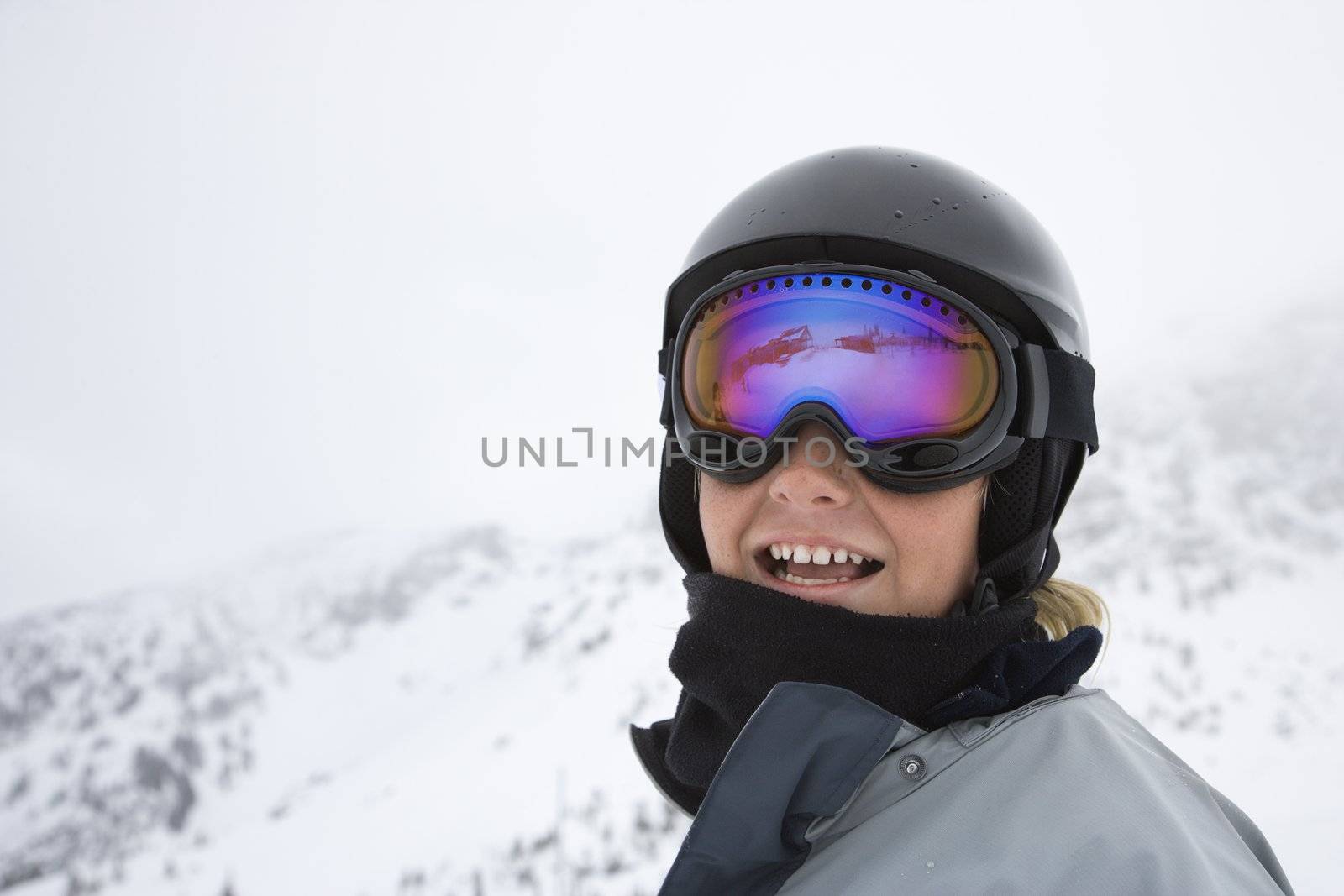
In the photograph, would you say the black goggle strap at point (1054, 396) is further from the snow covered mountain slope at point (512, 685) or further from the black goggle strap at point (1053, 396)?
the snow covered mountain slope at point (512, 685)

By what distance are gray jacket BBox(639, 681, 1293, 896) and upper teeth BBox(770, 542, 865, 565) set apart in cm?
35

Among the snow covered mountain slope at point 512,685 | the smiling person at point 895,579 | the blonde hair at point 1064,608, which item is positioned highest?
the smiling person at point 895,579

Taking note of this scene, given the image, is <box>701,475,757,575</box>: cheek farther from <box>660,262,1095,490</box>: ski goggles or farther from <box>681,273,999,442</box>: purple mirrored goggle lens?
<box>681,273,999,442</box>: purple mirrored goggle lens

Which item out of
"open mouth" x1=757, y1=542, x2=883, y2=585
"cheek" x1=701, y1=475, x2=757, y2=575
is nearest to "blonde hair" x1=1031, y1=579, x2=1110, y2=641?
"open mouth" x1=757, y1=542, x2=883, y2=585

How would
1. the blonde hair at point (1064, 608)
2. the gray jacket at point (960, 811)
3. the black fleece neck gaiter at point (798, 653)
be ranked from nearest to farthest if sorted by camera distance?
the gray jacket at point (960, 811)
the black fleece neck gaiter at point (798, 653)
the blonde hair at point (1064, 608)

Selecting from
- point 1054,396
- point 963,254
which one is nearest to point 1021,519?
point 1054,396

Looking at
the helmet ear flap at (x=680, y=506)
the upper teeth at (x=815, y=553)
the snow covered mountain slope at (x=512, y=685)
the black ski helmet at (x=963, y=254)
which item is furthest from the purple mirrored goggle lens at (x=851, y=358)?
the snow covered mountain slope at (x=512, y=685)

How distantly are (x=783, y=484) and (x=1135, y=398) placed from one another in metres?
15.7

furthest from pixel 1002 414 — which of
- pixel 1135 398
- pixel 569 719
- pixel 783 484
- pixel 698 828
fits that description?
pixel 1135 398

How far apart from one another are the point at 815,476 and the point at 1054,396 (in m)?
0.64

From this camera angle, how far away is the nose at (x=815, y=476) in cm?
146

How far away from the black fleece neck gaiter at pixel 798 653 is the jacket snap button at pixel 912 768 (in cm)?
14

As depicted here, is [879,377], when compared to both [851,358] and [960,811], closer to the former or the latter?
[851,358]

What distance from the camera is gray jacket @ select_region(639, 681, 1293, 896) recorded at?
90 centimetres
